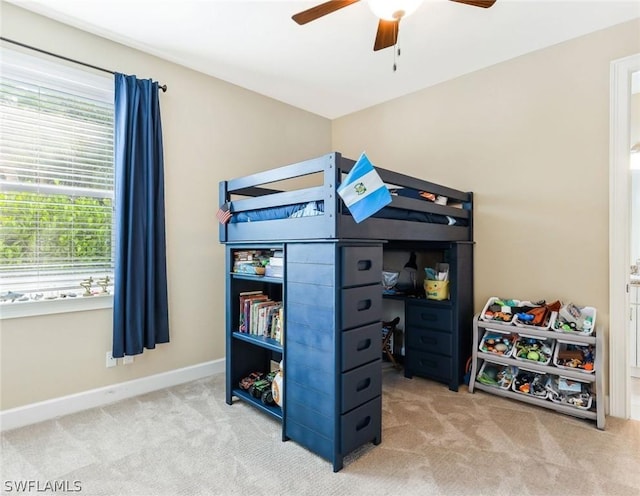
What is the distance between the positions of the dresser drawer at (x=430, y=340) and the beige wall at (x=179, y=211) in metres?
1.63

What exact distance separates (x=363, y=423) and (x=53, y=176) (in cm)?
244

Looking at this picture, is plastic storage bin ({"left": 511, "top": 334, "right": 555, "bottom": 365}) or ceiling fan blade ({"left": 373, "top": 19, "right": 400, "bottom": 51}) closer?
ceiling fan blade ({"left": 373, "top": 19, "right": 400, "bottom": 51})

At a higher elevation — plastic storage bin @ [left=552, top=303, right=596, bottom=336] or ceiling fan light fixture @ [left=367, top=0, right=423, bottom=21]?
ceiling fan light fixture @ [left=367, top=0, right=423, bottom=21]

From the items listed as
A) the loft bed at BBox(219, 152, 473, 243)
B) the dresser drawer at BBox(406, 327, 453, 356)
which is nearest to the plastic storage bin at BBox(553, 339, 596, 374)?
the dresser drawer at BBox(406, 327, 453, 356)

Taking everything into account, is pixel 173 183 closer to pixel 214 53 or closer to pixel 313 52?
pixel 214 53

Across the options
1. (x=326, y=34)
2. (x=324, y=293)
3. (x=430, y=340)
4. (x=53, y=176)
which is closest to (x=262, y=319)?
(x=324, y=293)

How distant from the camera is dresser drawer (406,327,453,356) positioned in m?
2.72

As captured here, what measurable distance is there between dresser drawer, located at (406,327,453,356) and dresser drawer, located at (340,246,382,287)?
1146 millimetres

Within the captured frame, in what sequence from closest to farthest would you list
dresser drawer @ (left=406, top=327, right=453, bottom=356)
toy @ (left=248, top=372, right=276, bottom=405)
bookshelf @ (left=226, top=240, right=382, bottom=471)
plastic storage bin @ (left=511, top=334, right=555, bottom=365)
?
bookshelf @ (left=226, top=240, right=382, bottom=471) → toy @ (left=248, top=372, right=276, bottom=405) → plastic storage bin @ (left=511, top=334, right=555, bottom=365) → dresser drawer @ (left=406, top=327, right=453, bottom=356)

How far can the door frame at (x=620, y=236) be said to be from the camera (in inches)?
88.8

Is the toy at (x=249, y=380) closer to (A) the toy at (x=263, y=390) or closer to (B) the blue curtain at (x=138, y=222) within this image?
(A) the toy at (x=263, y=390)

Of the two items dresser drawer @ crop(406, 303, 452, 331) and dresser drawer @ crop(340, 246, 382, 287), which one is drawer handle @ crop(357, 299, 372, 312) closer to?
dresser drawer @ crop(340, 246, 382, 287)

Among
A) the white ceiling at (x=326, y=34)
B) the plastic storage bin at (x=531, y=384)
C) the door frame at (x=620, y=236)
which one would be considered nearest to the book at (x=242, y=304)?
the white ceiling at (x=326, y=34)

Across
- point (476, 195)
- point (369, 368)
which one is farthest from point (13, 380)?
point (476, 195)
